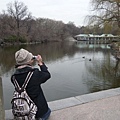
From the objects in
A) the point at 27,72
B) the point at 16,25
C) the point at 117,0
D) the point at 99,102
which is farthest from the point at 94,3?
the point at 16,25

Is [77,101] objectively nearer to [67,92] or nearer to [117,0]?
[67,92]

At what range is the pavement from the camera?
8.18 ft

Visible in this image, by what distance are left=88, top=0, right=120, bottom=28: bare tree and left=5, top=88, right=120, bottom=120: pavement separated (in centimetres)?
1351

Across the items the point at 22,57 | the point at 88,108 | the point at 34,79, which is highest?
the point at 22,57

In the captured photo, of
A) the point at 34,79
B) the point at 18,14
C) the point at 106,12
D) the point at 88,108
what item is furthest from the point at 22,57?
the point at 18,14

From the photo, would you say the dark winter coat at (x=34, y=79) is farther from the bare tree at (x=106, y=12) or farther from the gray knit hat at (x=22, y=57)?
the bare tree at (x=106, y=12)

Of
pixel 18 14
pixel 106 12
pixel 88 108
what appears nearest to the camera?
pixel 88 108

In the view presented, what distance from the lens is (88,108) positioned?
2.78m

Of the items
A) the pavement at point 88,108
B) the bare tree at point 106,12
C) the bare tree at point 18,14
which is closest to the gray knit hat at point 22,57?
the pavement at point 88,108

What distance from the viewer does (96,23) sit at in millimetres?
17016

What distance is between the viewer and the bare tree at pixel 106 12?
15.7 metres

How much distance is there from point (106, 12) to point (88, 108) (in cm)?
1538

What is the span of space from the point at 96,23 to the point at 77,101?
49.1ft

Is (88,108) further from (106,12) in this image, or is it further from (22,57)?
(106,12)
